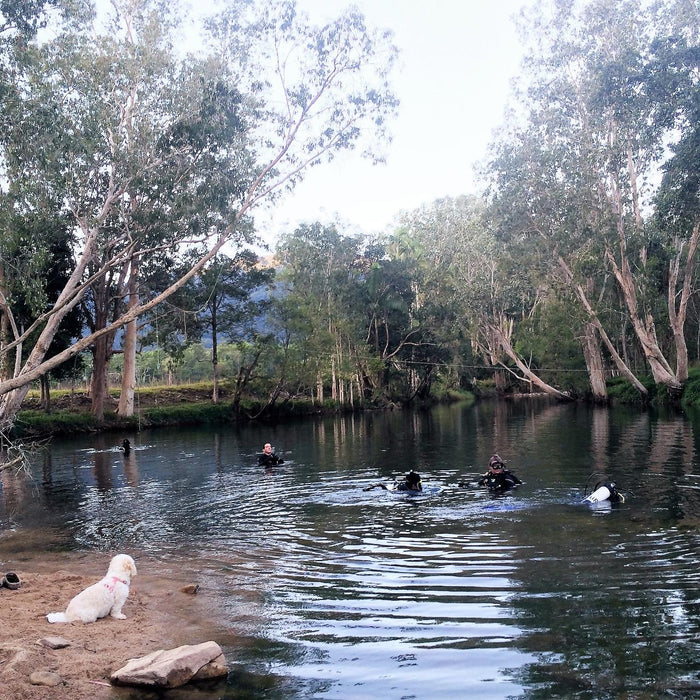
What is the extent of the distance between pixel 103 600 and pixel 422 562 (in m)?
4.98

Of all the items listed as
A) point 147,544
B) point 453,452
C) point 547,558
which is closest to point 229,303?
point 453,452

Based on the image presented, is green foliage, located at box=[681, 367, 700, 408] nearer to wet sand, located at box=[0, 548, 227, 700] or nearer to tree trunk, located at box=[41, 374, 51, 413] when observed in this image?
tree trunk, located at box=[41, 374, 51, 413]

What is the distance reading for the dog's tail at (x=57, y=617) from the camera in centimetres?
816

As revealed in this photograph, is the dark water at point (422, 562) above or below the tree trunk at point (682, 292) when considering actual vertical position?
below

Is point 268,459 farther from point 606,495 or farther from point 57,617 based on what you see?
point 57,617

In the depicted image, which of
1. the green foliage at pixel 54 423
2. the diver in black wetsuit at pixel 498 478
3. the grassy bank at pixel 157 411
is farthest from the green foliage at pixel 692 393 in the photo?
the green foliage at pixel 54 423

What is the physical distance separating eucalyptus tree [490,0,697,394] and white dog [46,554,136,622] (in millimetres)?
37330

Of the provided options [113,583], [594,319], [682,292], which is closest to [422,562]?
[113,583]

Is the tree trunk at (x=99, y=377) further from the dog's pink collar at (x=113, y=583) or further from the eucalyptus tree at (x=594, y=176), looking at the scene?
the dog's pink collar at (x=113, y=583)

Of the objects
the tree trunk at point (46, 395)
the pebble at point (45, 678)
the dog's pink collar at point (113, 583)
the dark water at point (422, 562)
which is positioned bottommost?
the dark water at point (422, 562)

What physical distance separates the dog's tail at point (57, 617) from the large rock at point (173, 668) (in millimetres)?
1941

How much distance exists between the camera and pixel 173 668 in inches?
249

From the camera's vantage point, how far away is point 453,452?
29.1 m

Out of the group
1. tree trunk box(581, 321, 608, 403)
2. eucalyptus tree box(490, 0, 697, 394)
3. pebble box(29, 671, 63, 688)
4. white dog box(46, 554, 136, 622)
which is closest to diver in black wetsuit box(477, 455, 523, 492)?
white dog box(46, 554, 136, 622)
